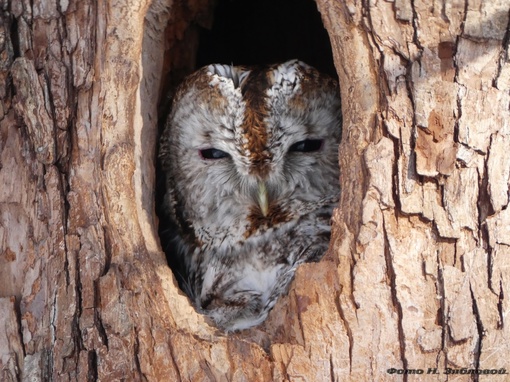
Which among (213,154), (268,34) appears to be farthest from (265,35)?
(213,154)

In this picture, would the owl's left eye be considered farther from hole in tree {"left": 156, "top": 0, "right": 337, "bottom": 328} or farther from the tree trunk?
hole in tree {"left": 156, "top": 0, "right": 337, "bottom": 328}

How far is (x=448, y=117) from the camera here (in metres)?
1.91

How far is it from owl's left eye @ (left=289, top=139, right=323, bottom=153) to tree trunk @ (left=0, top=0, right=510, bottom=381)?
42 cm

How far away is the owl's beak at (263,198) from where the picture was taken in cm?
241

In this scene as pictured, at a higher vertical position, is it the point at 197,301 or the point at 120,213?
the point at 120,213

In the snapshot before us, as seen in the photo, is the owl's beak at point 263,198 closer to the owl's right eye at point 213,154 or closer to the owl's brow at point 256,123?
the owl's brow at point 256,123

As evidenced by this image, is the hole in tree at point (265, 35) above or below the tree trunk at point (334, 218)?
above

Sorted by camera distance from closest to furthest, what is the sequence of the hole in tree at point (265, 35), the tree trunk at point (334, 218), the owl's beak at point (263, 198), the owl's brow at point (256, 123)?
the tree trunk at point (334, 218) < the owl's brow at point (256, 123) < the owl's beak at point (263, 198) < the hole in tree at point (265, 35)

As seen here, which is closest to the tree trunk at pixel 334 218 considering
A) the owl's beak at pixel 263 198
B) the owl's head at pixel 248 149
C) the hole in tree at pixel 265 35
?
the owl's head at pixel 248 149

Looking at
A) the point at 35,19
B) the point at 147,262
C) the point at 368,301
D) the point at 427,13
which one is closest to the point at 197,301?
the point at 147,262

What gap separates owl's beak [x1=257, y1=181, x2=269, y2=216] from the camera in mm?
2406

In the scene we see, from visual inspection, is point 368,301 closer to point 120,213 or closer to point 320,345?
point 320,345

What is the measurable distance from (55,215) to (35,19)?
2.19 ft

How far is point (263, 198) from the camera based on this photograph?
2.43m
